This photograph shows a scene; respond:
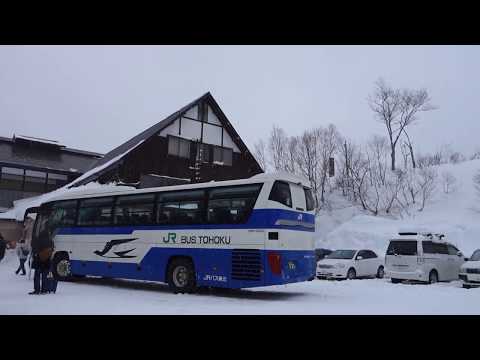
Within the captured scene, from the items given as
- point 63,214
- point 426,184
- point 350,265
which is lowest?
point 350,265

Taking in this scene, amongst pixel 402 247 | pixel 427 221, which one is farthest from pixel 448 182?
pixel 402 247

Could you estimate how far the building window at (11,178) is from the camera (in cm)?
2880

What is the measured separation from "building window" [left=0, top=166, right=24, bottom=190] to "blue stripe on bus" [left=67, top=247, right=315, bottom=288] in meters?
18.0

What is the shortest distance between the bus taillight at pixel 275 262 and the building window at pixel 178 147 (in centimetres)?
2042

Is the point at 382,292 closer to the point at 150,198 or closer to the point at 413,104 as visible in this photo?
the point at 150,198

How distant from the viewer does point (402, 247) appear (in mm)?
17297

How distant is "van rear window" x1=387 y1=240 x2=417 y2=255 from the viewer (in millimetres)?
17053

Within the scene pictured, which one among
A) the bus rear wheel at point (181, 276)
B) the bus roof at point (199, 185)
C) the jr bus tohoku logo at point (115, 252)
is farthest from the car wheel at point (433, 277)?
the jr bus tohoku logo at point (115, 252)

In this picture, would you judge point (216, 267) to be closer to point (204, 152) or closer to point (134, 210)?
point (134, 210)

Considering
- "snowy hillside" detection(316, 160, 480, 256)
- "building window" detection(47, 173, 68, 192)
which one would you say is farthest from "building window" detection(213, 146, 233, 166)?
"building window" detection(47, 173, 68, 192)

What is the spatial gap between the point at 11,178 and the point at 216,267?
2220 centimetres
